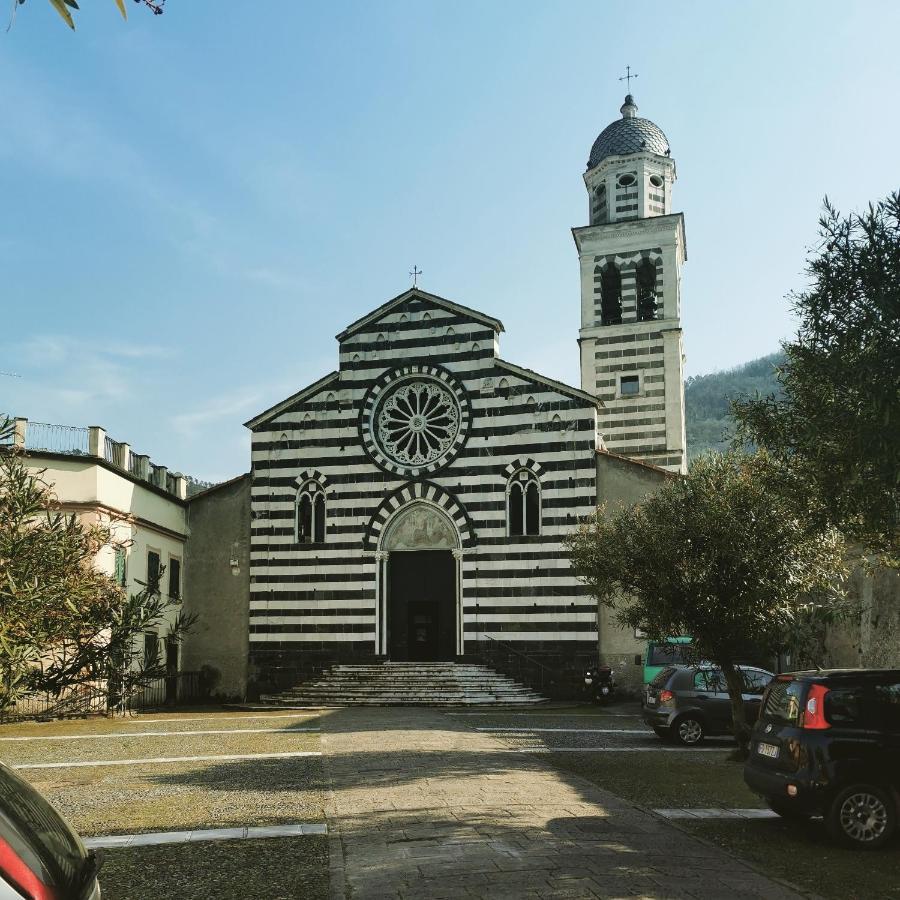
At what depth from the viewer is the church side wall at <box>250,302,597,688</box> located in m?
28.9

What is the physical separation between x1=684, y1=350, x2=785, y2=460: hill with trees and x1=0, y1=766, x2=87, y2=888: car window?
110 meters

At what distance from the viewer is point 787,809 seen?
9.46 metres

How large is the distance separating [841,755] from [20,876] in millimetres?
7962

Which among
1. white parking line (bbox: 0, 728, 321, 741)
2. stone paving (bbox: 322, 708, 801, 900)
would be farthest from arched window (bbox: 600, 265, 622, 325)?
stone paving (bbox: 322, 708, 801, 900)

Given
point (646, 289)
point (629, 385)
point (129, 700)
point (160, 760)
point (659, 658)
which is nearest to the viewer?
point (160, 760)

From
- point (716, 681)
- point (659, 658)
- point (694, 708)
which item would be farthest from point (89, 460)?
point (716, 681)

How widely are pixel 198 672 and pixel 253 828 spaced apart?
21.8 meters

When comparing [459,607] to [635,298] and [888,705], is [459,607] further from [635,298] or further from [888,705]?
[888,705]

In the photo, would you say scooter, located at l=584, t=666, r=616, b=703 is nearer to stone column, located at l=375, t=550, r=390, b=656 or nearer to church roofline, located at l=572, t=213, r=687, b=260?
stone column, located at l=375, t=550, r=390, b=656

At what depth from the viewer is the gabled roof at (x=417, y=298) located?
100 ft

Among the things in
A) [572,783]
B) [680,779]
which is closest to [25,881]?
[572,783]

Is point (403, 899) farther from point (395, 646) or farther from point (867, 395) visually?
point (395, 646)

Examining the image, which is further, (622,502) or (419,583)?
(419,583)

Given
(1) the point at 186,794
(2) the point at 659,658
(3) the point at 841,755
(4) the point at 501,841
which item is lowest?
(1) the point at 186,794
